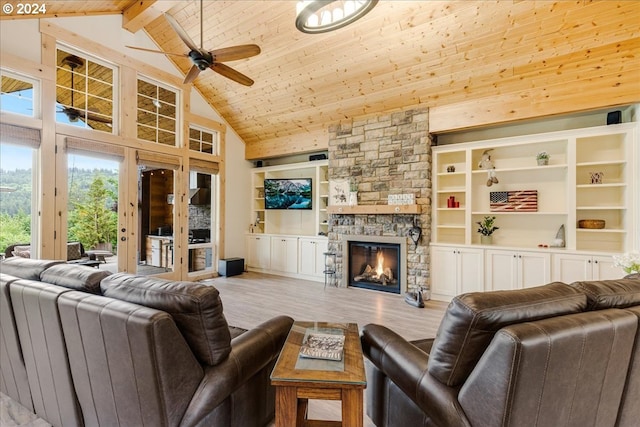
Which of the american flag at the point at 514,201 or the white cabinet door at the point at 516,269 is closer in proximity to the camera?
the white cabinet door at the point at 516,269

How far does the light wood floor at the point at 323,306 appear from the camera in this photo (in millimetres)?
3807

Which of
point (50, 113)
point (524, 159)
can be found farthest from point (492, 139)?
point (50, 113)

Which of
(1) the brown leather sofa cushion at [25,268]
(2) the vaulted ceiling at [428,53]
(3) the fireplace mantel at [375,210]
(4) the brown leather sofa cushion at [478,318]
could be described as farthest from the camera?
(3) the fireplace mantel at [375,210]

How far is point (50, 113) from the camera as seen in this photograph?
416 centimetres

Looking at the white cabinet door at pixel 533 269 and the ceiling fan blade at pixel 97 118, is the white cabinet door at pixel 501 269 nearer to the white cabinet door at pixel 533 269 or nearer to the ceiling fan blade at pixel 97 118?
the white cabinet door at pixel 533 269

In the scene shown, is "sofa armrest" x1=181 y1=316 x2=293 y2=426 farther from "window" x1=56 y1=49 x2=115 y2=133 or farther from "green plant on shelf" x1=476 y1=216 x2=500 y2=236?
"window" x1=56 y1=49 x2=115 y2=133

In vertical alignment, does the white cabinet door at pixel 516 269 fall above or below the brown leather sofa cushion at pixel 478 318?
below

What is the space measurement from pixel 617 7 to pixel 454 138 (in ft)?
7.62

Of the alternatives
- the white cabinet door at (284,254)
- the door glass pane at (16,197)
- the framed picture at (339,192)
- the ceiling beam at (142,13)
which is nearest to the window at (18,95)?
the door glass pane at (16,197)

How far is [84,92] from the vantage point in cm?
463

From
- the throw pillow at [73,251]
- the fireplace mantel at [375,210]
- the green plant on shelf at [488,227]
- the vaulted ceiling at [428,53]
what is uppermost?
the vaulted ceiling at [428,53]

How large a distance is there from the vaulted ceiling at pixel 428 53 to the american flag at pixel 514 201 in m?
1.13

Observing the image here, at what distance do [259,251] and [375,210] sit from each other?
3132 millimetres

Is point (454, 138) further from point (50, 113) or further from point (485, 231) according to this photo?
point (50, 113)
